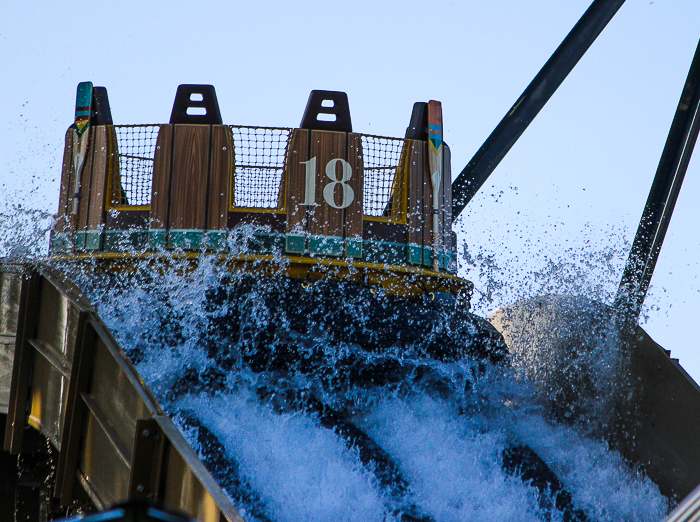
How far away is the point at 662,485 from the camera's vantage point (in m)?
5.28

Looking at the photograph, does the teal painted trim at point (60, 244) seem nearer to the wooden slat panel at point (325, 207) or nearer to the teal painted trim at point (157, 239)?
the teal painted trim at point (157, 239)

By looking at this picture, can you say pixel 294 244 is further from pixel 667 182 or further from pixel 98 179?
pixel 667 182

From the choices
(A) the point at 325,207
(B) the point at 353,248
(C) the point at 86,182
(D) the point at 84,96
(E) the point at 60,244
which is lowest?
(E) the point at 60,244

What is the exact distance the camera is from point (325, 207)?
5.77 metres

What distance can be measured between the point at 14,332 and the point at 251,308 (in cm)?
173

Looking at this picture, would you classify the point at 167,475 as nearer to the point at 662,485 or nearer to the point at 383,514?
the point at 383,514

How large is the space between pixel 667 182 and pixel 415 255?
102 inches

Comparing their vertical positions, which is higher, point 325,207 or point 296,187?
point 296,187

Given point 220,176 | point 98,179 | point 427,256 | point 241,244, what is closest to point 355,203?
point 427,256

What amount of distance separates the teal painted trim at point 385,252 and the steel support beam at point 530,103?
4.95 ft

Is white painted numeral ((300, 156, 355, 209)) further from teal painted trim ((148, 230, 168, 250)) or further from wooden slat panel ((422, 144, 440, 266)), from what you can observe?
teal painted trim ((148, 230, 168, 250))

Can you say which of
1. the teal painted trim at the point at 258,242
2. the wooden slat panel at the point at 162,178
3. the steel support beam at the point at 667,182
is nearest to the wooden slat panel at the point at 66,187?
the wooden slat panel at the point at 162,178

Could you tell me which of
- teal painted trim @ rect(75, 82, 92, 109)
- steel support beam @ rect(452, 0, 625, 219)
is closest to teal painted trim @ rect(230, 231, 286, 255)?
teal painted trim @ rect(75, 82, 92, 109)

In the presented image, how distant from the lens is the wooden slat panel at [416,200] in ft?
19.8
